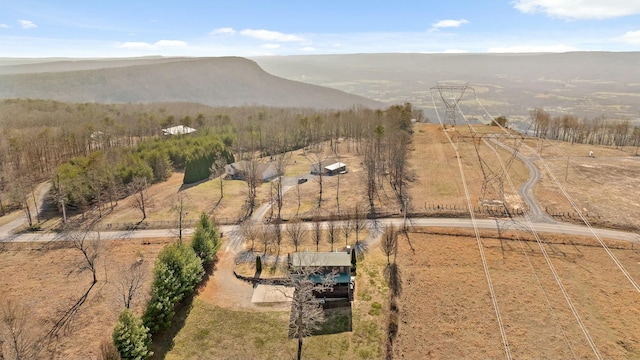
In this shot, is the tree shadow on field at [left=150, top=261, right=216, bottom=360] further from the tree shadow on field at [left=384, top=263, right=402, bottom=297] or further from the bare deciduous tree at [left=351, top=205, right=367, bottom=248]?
the bare deciduous tree at [left=351, top=205, right=367, bottom=248]

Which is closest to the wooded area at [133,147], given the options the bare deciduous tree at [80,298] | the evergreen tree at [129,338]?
the bare deciduous tree at [80,298]

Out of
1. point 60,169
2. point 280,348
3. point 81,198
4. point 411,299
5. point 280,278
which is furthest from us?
point 60,169

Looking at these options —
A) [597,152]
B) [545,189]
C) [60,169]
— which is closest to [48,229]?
[60,169]

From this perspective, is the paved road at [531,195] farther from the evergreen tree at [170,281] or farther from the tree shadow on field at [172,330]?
the tree shadow on field at [172,330]

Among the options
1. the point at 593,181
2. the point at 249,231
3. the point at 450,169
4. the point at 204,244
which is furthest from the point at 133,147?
the point at 593,181

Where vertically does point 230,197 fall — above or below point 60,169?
below

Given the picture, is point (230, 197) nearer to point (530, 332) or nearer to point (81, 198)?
point (81, 198)

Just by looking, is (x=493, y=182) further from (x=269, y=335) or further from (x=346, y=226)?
(x=269, y=335)
